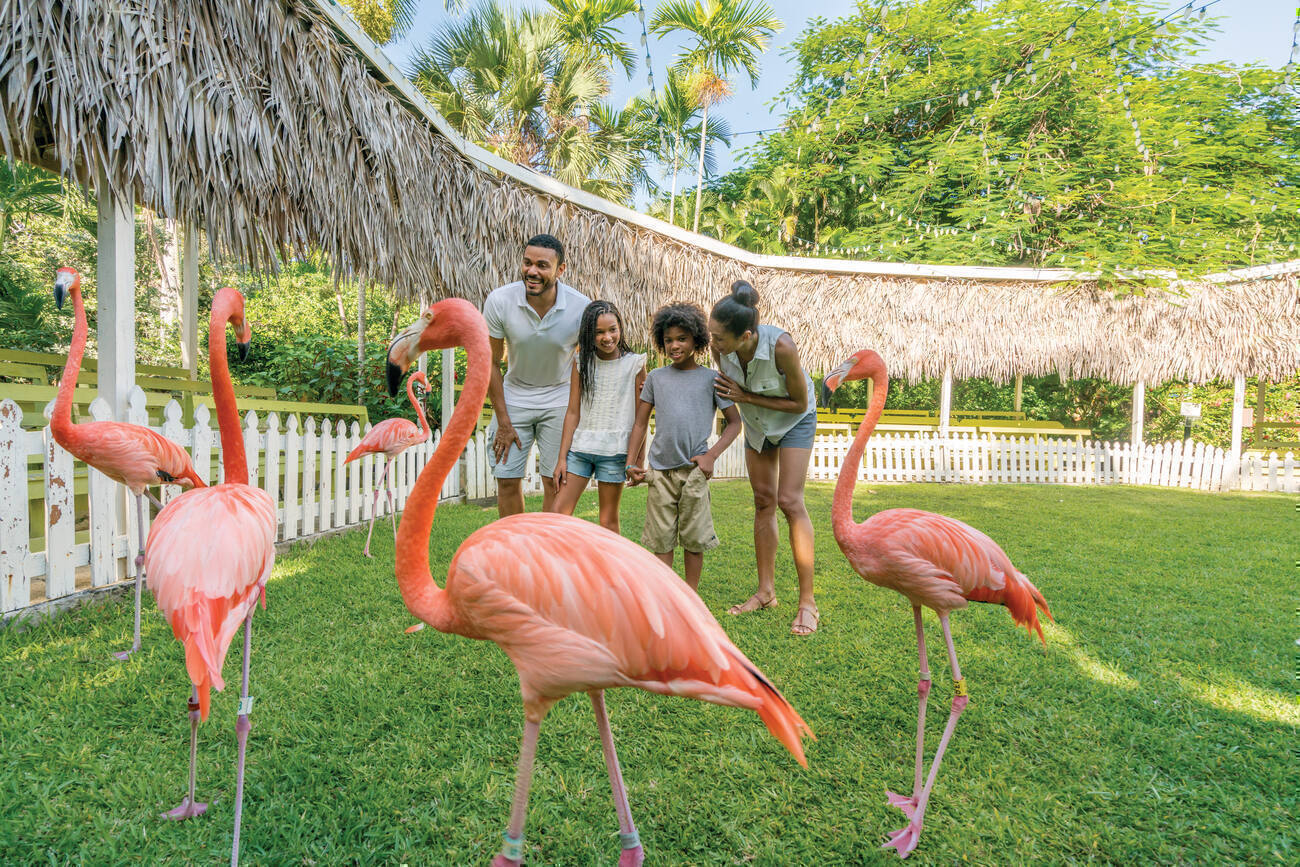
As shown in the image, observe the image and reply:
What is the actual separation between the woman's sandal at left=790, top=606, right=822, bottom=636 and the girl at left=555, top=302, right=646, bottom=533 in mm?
1276

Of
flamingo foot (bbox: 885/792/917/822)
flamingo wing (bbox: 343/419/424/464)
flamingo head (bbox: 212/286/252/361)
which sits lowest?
flamingo foot (bbox: 885/792/917/822)

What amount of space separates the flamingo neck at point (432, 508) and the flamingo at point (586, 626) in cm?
5

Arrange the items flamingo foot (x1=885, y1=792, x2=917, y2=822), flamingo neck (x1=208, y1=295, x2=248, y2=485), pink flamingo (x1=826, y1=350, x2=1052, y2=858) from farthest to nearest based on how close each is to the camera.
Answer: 1. flamingo neck (x1=208, y1=295, x2=248, y2=485)
2. pink flamingo (x1=826, y1=350, x2=1052, y2=858)
3. flamingo foot (x1=885, y1=792, x2=917, y2=822)

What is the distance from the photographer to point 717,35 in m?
18.9

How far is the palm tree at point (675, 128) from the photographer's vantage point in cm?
2014

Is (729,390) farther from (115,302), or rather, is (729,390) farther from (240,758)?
(115,302)

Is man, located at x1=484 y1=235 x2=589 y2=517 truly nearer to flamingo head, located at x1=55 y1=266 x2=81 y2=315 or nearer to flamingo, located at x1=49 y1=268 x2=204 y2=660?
flamingo, located at x1=49 y1=268 x2=204 y2=660

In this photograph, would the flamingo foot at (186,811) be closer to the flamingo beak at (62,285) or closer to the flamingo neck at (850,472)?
the flamingo neck at (850,472)

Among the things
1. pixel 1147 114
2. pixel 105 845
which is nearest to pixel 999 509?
pixel 105 845

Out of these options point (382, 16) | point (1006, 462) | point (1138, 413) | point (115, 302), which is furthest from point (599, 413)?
point (382, 16)

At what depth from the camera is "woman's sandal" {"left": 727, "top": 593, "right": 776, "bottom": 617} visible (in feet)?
13.2

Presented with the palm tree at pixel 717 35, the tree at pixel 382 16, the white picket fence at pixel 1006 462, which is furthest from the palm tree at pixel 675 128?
the white picket fence at pixel 1006 462

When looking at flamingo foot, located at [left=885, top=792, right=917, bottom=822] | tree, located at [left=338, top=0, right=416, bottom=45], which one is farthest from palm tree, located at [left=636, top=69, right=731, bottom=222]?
flamingo foot, located at [left=885, top=792, right=917, bottom=822]

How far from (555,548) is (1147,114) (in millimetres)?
21830
